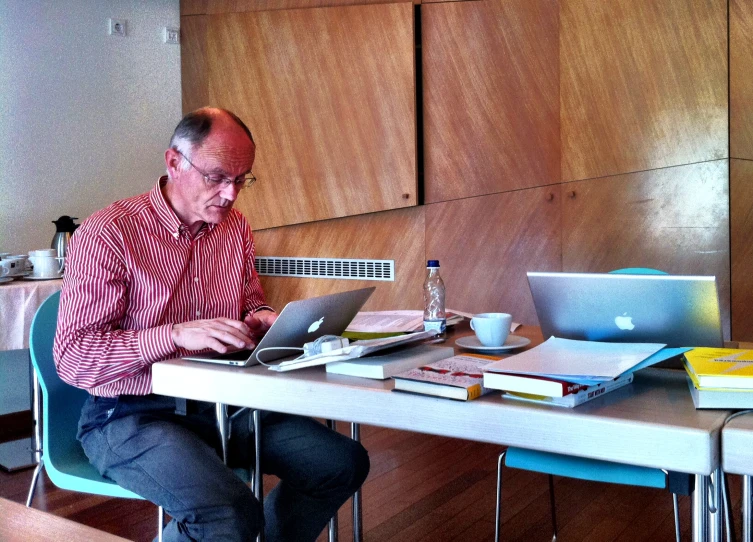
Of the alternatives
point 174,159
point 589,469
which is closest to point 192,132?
point 174,159

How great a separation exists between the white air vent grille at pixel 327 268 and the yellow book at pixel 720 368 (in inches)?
119

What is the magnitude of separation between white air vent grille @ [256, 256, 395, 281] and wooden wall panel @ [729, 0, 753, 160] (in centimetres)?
181

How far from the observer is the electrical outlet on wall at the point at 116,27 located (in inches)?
169

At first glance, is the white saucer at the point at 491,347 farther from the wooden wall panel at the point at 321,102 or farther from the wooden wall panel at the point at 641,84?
the wooden wall panel at the point at 321,102

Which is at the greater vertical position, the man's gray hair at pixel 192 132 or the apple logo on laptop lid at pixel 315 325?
the man's gray hair at pixel 192 132

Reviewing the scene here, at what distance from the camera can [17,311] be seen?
10.3 feet

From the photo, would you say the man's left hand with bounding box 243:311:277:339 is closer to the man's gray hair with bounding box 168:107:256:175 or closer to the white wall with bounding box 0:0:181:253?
the man's gray hair with bounding box 168:107:256:175

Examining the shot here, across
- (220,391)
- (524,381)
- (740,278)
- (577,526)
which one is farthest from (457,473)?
(524,381)

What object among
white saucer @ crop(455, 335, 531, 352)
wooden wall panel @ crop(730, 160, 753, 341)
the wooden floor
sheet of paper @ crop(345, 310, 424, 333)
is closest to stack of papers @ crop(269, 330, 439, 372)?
white saucer @ crop(455, 335, 531, 352)

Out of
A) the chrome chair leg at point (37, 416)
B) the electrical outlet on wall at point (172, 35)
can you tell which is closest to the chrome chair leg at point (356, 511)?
the chrome chair leg at point (37, 416)

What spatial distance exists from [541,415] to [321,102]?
11.3ft

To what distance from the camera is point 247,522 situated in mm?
1559

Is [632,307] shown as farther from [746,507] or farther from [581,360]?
[746,507]

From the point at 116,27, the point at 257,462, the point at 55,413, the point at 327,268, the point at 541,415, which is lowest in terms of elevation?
the point at 257,462
